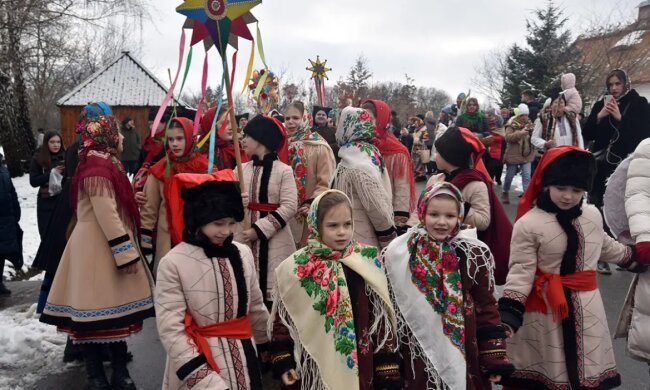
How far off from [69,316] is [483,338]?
9.33 ft

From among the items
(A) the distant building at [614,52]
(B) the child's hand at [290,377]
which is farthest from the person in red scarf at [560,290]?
(A) the distant building at [614,52]

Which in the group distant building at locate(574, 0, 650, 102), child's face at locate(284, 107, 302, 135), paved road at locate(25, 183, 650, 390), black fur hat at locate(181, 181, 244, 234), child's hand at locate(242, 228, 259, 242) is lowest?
paved road at locate(25, 183, 650, 390)

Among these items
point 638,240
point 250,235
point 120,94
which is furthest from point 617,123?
point 120,94

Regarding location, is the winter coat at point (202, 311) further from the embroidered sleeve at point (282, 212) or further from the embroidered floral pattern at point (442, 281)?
the embroidered sleeve at point (282, 212)

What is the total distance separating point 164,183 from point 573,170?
10.2 ft

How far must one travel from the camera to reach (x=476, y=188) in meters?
3.69

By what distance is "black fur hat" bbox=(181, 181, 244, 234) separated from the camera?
109 inches

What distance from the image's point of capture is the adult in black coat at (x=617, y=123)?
6.49 metres

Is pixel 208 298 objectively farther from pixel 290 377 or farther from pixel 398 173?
pixel 398 173

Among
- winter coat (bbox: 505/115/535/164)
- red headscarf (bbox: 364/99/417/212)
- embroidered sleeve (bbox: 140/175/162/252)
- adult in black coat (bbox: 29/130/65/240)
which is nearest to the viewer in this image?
embroidered sleeve (bbox: 140/175/162/252)

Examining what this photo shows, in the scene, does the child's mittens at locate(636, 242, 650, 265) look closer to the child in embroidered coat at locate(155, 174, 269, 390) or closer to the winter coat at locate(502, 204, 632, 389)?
the winter coat at locate(502, 204, 632, 389)

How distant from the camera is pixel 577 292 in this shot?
123 inches

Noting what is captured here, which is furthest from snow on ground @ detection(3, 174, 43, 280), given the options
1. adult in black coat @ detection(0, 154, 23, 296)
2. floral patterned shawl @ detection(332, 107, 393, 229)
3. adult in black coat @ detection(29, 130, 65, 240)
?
floral patterned shawl @ detection(332, 107, 393, 229)

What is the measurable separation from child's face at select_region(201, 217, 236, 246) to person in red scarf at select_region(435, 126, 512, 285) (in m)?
1.70
